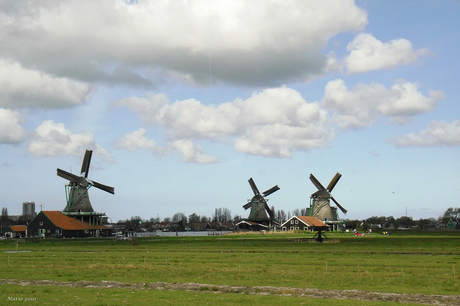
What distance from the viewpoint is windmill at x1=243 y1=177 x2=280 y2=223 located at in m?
160

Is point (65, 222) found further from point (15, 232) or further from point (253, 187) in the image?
point (253, 187)

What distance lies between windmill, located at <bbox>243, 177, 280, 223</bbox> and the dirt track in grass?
13064cm

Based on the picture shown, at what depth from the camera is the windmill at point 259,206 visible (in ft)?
526

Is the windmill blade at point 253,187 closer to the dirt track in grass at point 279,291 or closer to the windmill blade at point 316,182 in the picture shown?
the windmill blade at point 316,182

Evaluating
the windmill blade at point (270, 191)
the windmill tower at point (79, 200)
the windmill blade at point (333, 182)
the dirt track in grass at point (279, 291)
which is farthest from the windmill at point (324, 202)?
the dirt track in grass at point (279, 291)

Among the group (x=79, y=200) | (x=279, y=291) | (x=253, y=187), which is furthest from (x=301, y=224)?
(x=279, y=291)

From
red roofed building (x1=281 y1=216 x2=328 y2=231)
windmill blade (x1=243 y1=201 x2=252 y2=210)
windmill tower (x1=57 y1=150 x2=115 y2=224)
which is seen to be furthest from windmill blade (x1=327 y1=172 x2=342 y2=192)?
windmill tower (x1=57 y1=150 x2=115 y2=224)

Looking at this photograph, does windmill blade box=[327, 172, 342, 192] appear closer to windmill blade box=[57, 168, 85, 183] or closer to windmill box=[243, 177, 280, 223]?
windmill box=[243, 177, 280, 223]

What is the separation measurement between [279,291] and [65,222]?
319 feet

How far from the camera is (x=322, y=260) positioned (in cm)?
4306

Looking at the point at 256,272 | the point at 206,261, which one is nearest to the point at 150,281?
the point at 256,272

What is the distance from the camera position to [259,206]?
162500mm

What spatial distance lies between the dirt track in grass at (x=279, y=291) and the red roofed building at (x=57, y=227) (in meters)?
82.5

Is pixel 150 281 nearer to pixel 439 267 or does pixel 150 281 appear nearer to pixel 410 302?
pixel 410 302
